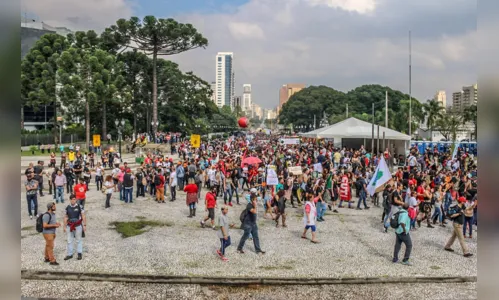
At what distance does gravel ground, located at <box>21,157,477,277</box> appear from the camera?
8.99m

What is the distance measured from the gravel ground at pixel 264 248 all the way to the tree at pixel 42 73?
28242mm

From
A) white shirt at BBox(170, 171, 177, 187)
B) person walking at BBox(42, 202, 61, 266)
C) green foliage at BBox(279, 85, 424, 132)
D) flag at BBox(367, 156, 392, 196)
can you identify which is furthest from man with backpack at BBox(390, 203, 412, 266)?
green foliage at BBox(279, 85, 424, 132)

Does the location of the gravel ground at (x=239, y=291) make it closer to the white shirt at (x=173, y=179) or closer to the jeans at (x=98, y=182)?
the white shirt at (x=173, y=179)

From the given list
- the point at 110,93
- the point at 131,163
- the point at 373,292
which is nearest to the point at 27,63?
the point at 110,93

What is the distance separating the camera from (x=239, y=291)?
8047 mm

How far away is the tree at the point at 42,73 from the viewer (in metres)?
39.2

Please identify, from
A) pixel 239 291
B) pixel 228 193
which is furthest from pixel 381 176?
pixel 239 291

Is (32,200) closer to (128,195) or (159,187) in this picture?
(128,195)

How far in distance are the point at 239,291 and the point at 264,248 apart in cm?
265

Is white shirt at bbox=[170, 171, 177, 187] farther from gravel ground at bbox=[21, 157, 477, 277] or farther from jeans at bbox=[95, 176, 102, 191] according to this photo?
jeans at bbox=[95, 176, 102, 191]

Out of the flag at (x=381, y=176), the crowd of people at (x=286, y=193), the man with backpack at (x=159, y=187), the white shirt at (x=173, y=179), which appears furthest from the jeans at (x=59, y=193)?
the flag at (x=381, y=176)

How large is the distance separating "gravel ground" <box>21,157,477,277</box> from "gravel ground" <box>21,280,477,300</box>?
1.76 ft
